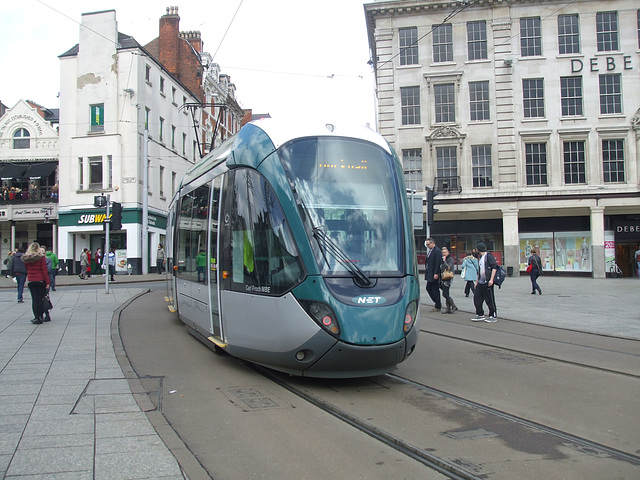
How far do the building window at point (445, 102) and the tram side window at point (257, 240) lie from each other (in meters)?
27.7

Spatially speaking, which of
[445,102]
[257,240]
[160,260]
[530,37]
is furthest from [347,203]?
[530,37]

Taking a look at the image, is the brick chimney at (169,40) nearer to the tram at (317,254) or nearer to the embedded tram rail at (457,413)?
the embedded tram rail at (457,413)

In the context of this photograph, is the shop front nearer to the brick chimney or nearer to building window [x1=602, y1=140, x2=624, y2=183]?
the brick chimney

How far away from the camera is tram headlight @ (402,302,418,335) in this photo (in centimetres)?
645

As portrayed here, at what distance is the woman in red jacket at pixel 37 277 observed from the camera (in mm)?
11938

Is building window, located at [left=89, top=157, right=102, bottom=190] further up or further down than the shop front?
further up

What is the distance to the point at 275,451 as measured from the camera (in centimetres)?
461

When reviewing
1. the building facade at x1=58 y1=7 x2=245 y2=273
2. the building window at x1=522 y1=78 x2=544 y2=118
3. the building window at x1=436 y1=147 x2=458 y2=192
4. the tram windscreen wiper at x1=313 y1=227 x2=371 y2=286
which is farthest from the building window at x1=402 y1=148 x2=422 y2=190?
the tram windscreen wiper at x1=313 y1=227 x2=371 y2=286

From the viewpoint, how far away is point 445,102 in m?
33.5

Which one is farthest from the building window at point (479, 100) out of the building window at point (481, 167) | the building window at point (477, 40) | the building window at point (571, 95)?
the building window at point (571, 95)

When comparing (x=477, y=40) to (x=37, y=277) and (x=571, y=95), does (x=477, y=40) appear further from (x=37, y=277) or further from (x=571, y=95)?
(x=37, y=277)

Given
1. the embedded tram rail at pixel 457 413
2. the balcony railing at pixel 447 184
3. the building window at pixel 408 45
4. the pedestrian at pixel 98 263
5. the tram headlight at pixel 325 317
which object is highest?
the building window at pixel 408 45

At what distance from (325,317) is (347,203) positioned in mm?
1379

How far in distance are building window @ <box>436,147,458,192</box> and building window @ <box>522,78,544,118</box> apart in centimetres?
470
